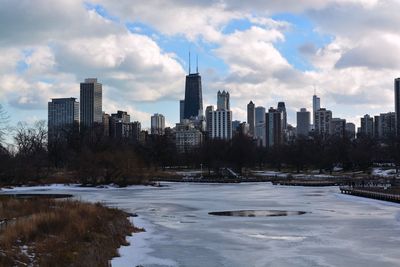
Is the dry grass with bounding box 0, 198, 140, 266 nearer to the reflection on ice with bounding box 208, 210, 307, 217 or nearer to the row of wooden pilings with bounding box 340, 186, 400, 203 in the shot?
the reflection on ice with bounding box 208, 210, 307, 217

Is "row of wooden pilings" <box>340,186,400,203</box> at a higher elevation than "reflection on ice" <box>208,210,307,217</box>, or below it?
higher

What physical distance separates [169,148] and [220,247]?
372ft

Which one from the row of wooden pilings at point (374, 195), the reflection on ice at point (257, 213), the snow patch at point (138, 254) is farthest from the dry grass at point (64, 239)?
the row of wooden pilings at point (374, 195)

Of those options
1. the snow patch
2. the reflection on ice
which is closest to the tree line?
the reflection on ice

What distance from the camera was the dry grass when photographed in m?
13.5

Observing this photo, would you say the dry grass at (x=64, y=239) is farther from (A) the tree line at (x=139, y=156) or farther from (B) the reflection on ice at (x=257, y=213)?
(A) the tree line at (x=139, y=156)

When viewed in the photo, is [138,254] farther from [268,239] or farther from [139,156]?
[139,156]

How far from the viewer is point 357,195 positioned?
47812 millimetres

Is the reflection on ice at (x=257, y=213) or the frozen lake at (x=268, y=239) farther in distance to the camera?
the reflection on ice at (x=257, y=213)

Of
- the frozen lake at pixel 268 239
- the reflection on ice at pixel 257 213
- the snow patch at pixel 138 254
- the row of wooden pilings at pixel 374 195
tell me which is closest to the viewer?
the snow patch at pixel 138 254

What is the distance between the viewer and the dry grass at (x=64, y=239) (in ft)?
44.2

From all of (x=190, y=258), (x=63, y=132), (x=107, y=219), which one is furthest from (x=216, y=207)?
(x=63, y=132)

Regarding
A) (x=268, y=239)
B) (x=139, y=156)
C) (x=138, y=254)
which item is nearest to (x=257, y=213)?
(x=268, y=239)

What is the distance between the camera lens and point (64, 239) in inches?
655
